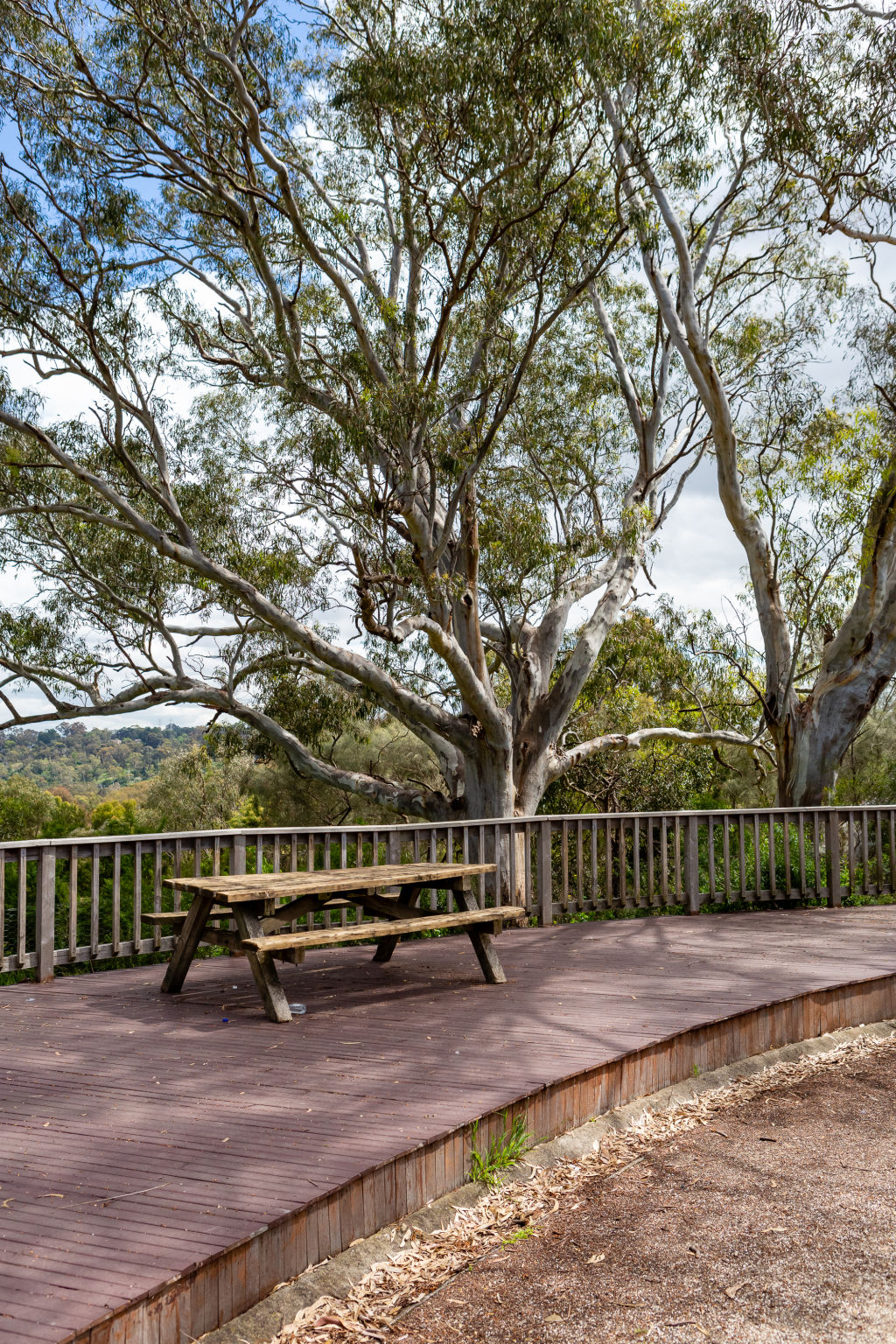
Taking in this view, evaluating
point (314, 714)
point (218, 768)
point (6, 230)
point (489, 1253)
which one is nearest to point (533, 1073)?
point (489, 1253)

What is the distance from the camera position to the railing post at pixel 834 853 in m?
8.75

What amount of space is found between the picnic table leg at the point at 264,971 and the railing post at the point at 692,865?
4.25 meters

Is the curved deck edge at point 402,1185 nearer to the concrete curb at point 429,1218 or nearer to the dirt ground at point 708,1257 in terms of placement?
the concrete curb at point 429,1218

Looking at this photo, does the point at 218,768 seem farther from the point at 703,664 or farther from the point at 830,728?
the point at 830,728

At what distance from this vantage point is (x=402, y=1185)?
2.85 metres

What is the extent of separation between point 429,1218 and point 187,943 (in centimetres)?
247

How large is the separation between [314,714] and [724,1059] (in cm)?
1333

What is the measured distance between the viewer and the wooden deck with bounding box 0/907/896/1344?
231 cm

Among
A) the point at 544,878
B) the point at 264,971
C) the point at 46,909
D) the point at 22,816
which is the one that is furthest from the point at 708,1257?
the point at 22,816

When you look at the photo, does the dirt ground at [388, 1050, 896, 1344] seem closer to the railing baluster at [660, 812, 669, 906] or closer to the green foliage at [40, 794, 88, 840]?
the railing baluster at [660, 812, 669, 906]

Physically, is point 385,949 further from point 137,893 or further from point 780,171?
point 780,171

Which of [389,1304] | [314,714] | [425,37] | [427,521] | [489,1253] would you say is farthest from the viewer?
[314,714]

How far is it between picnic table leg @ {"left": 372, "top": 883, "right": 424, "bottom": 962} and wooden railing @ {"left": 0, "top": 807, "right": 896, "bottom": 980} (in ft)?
2.40

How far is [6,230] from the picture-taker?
12.2m
